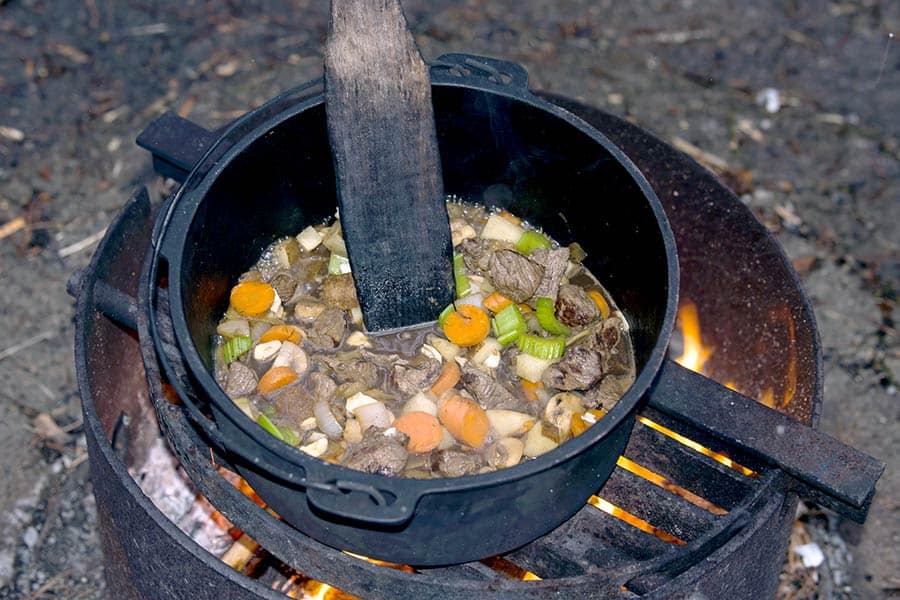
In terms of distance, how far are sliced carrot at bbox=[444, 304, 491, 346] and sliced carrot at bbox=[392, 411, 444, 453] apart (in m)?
0.31

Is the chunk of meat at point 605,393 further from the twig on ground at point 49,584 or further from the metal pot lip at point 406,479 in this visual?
the twig on ground at point 49,584

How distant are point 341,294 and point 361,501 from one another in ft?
3.27

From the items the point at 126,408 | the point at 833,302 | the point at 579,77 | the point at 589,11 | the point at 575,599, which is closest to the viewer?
the point at 575,599

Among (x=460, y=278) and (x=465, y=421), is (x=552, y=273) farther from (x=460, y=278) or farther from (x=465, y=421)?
(x=465, y=421)

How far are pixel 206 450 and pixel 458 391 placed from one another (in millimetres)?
681

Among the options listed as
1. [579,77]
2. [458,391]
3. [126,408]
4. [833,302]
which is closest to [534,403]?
[458,391]

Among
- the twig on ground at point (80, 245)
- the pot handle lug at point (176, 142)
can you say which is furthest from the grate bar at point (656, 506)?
the twig on ground at point (80, 245)

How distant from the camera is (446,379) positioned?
2.64 metres

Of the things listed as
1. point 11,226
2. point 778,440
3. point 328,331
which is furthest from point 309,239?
point 11,226

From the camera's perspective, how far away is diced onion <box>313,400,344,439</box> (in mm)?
2535

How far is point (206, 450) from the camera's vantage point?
243 cm

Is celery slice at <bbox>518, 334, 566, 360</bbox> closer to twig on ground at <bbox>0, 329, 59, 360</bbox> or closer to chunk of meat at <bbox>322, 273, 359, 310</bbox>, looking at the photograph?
chunk of meat at <bbox>322, 273, 359, 310</bbox>

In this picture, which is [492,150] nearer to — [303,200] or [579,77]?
[303,200]

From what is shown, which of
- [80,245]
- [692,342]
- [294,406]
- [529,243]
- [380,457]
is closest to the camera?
[380,457]
